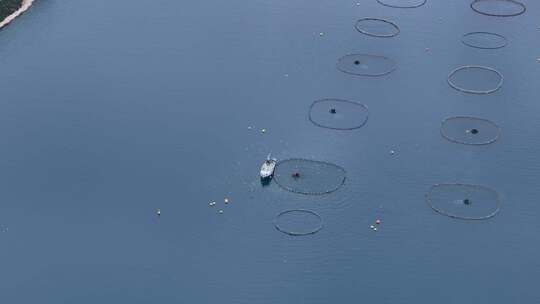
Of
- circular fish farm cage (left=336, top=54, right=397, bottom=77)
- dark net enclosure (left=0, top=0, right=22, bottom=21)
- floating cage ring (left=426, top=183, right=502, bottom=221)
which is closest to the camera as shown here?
floating cage ring (left=426, top=183, right=502, bottom=221)

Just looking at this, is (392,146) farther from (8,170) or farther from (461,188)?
(8,170)

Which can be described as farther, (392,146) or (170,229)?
(392,146)

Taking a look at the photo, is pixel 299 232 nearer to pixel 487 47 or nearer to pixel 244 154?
pixel 244 154

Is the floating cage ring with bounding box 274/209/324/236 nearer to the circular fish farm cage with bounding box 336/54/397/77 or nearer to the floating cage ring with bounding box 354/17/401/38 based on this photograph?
the circular fish farm cage with bounding box 336/54/397/77

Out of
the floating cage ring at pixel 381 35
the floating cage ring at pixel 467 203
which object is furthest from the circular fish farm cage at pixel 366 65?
the floating cage ring at pixel 467 203

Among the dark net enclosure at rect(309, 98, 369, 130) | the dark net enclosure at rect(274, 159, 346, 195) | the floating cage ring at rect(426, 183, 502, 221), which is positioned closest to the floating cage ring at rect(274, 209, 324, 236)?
the dark net enclosure at rect(274, 159, 346, 195)

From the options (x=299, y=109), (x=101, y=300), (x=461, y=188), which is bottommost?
(x=101, y=300)

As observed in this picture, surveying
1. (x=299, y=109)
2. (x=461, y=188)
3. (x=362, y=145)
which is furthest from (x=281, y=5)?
(x=461, y=188)
